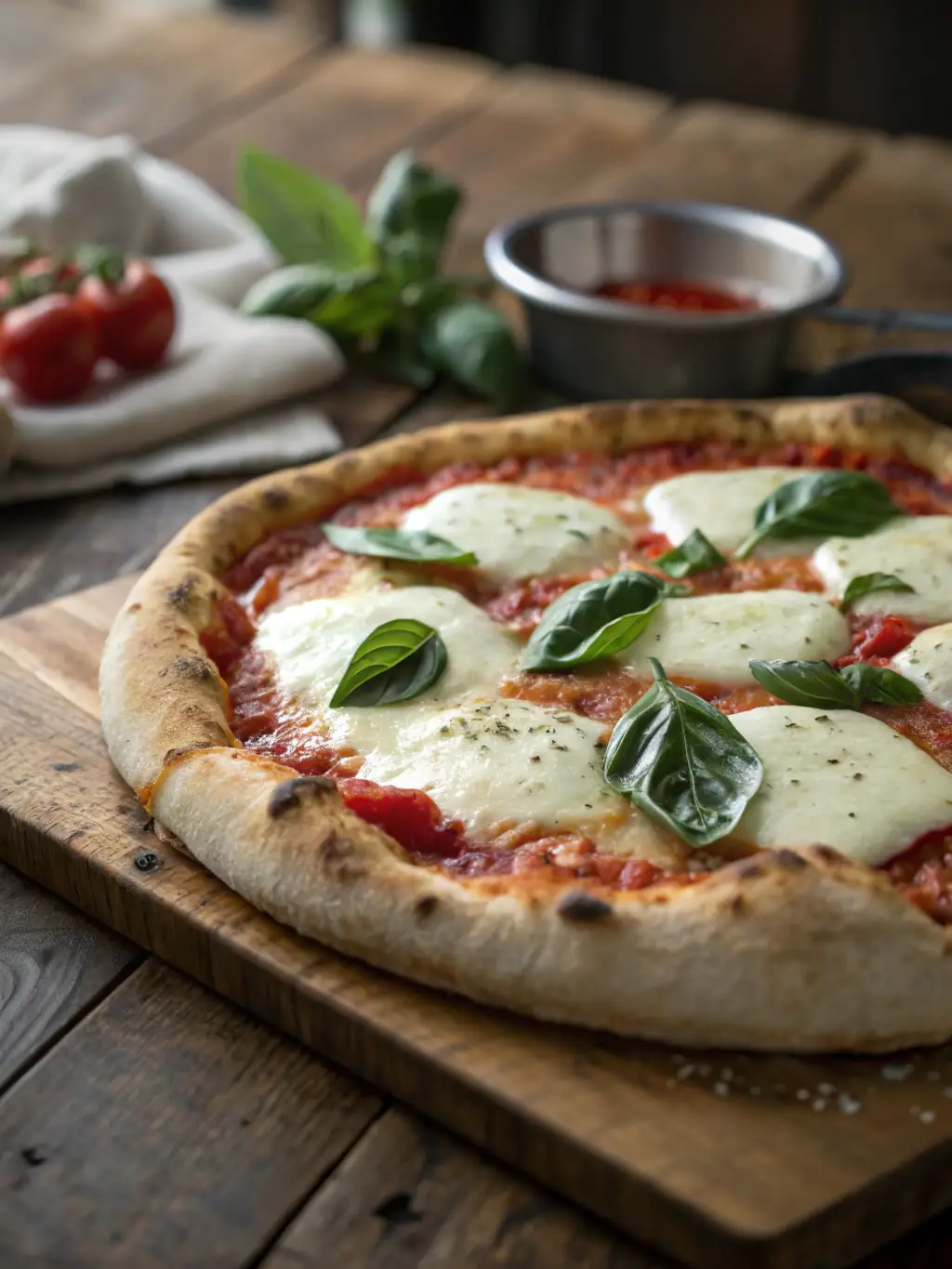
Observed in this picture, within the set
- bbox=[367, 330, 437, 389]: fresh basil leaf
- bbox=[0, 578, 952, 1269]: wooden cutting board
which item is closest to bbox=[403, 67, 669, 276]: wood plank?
bbox=[367, 330, 437, 389]: fresh basil leaf

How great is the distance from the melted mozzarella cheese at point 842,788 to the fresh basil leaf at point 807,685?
0.07 meters

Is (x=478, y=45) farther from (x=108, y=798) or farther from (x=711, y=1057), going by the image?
(x=711, y=1057)

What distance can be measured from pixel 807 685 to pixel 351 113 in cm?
443

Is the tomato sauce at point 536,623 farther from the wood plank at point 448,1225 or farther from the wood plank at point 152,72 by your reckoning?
the wood plank at point 152,72

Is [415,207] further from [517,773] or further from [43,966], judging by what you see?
[43,966]

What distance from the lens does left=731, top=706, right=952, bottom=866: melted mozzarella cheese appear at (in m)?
2.38

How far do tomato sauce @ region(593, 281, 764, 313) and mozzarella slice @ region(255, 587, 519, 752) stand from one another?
5.75ft

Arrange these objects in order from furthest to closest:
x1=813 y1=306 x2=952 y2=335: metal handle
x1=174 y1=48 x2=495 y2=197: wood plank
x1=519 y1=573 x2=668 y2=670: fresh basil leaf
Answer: x1=174 y1=48 x2=495 y2=197: wood plank → x1=813 y1=306 x2=952 y2=335: metal handle → x1=519 y1=573 x2=668 y2=670: fresh basil leaf

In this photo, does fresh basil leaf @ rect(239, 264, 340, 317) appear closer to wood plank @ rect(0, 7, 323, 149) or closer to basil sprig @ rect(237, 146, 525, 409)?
basil sprig @ rect(237, 146, 525, 409)

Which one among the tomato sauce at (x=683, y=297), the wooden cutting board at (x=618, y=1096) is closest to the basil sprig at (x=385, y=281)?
the tomato sauce at (x=683, y=297)

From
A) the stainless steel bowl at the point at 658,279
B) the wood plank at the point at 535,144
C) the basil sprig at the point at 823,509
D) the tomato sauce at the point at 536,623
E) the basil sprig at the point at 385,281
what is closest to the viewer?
the tomato sauce at the point at 536,623

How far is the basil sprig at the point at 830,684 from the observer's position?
2711 mm

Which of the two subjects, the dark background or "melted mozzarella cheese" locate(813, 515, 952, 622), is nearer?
"melted mozzarella cheese" locate(813, 515, 952, 622)

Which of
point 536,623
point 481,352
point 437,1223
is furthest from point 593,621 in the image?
point 481,352
